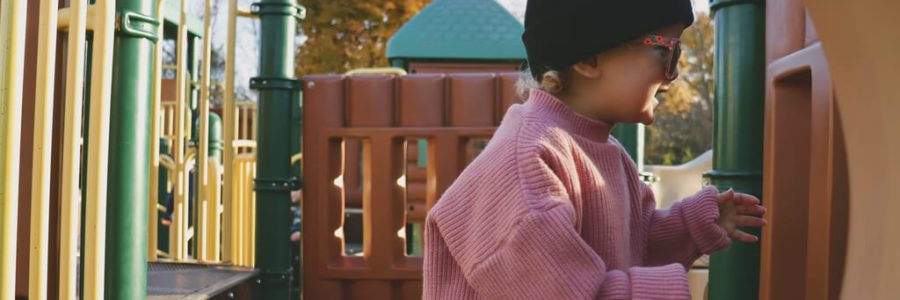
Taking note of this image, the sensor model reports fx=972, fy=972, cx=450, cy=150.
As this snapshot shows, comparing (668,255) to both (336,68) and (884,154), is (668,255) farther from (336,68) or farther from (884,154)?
(336,68)

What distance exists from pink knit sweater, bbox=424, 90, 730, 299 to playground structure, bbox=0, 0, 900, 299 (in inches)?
10.7

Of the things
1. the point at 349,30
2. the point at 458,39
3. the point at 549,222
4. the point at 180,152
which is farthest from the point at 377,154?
the point at 349,30

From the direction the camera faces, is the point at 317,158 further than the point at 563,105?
Yes

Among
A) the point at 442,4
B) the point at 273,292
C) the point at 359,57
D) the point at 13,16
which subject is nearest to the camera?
the point at 13,16

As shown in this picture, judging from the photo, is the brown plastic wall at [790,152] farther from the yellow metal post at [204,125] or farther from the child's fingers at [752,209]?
the yellow metal post at [204,125]

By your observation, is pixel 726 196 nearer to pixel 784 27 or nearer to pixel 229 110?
pixel 784 27

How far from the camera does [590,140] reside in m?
1.67

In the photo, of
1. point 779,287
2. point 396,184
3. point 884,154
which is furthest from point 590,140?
point 396,184

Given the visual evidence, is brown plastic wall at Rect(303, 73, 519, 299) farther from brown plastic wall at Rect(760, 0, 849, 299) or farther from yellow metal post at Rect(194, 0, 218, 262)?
brown plastic wall at Rect(760, 0, 849, 299)

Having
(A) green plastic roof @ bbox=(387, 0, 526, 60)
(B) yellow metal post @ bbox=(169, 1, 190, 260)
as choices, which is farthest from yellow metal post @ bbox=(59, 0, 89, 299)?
(A) green plastic roof @ bbox=(387, 0, 526, 60)

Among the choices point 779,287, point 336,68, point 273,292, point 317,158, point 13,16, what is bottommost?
point 273,292

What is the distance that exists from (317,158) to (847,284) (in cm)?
249

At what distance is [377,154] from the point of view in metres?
3.74

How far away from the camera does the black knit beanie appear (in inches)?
62.8
